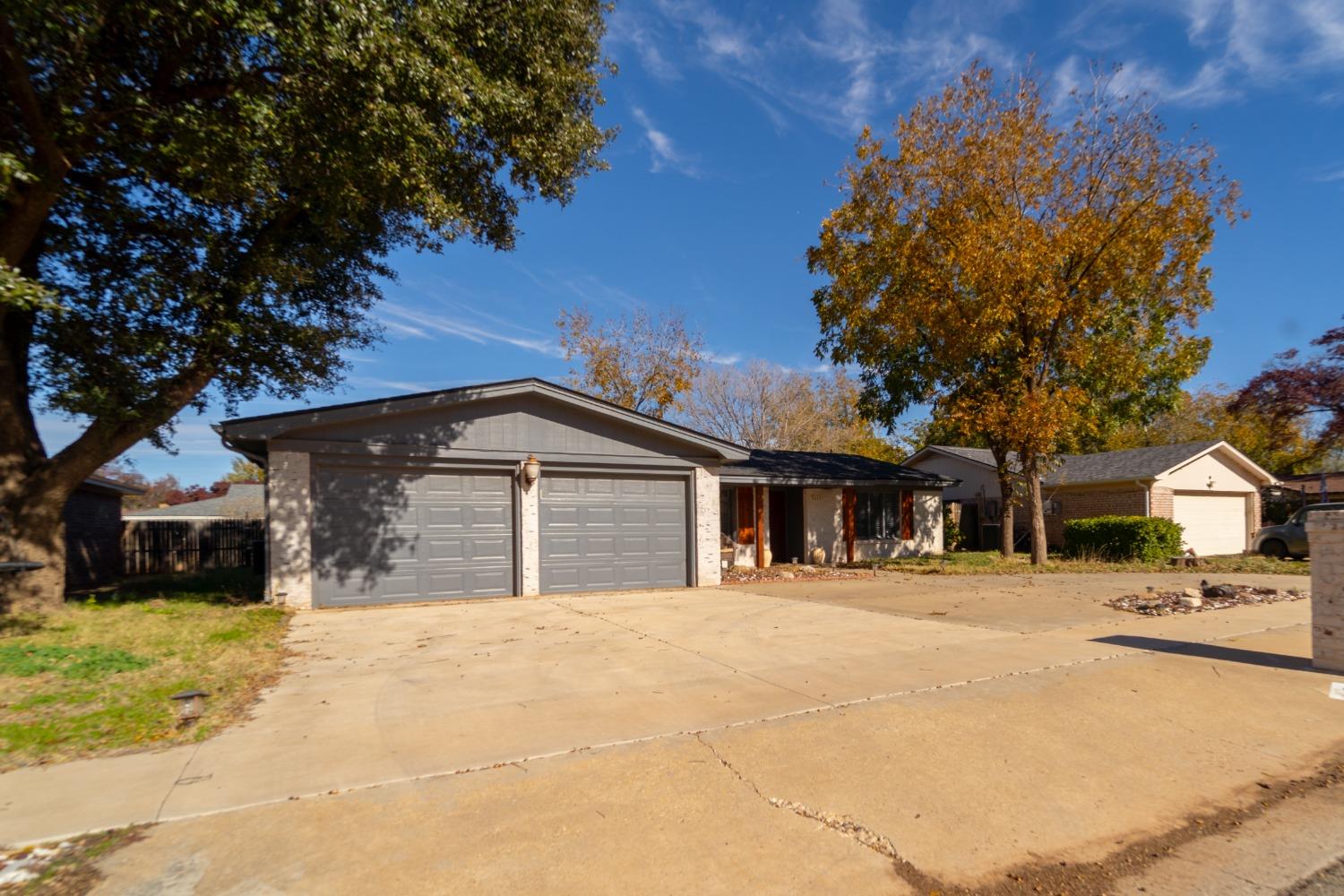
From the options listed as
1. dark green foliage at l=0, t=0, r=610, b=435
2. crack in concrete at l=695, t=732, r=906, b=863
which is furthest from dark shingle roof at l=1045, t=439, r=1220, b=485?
crack in concrete at l=695, t=732, r=906, b=863

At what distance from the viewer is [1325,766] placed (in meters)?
4.43

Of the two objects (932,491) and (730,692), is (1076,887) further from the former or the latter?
(932,491)

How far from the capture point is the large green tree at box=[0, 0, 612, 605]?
7164mm

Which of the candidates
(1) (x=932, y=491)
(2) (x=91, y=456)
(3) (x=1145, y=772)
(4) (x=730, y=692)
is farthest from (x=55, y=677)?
(1) (x=932, y=491)

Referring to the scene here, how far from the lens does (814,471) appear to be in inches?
755

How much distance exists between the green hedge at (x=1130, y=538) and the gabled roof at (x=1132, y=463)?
2083mm

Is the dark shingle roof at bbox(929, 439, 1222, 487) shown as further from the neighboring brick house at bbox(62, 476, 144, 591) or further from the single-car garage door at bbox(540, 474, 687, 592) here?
the neighboring brick house at bbox(62, 476, 144, 591)

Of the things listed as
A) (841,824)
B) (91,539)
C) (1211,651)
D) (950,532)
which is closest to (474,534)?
(841,824)

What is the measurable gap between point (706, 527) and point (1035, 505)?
973 cm

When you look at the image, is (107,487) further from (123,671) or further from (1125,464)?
(1125,464)

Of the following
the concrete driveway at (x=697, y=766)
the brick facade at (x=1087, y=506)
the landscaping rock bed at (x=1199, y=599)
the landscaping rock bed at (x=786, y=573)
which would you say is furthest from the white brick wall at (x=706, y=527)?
the brick facade at (x=1087, y=506)

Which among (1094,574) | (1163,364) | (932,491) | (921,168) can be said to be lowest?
(1094,574)

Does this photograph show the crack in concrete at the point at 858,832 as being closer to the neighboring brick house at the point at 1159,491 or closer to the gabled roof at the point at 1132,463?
the gabled roof at the point at 1132,463

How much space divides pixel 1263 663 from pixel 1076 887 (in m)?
5.67
